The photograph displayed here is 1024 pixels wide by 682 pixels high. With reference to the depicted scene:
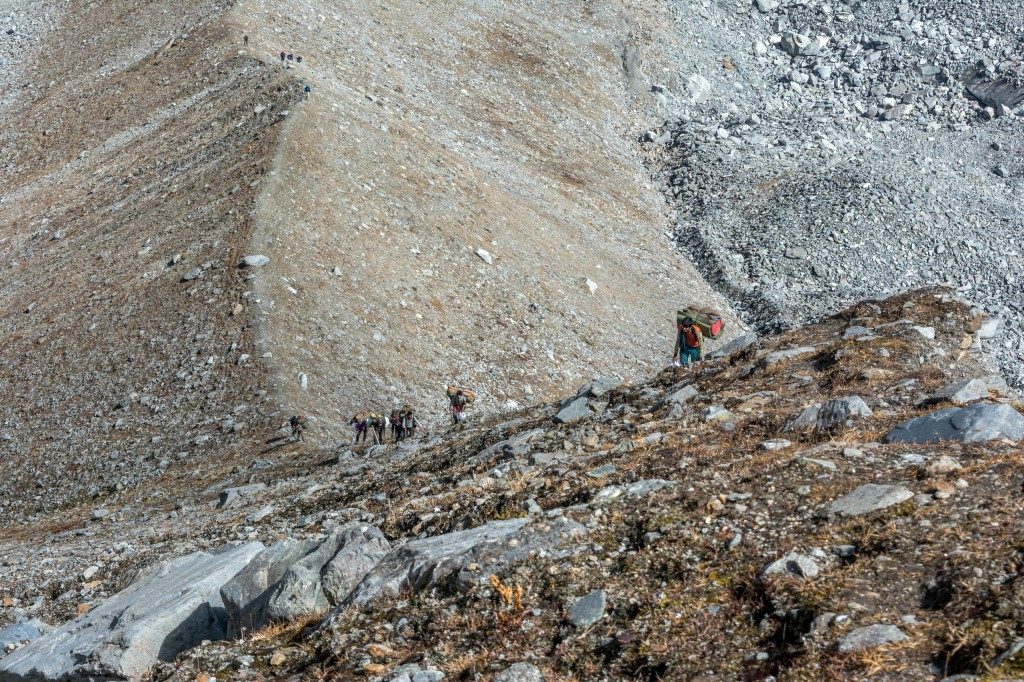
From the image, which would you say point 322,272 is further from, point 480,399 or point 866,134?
point 866,134

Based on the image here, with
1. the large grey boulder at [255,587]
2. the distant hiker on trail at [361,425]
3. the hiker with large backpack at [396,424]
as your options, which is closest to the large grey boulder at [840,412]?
the large grey boulder at [255,587]

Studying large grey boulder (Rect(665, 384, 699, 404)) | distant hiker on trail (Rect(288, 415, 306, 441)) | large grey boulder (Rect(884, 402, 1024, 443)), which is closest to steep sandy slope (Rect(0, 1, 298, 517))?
distant hiker on trail (Rect(288, 415, 306, 441))

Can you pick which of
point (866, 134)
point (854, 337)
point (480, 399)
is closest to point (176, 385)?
point (480, 399)

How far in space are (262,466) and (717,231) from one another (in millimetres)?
27079

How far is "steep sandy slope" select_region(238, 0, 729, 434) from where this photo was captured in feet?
92.5

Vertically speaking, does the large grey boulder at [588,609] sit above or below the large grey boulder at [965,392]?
above

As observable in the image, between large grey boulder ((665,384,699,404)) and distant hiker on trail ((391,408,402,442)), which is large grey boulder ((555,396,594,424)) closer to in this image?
large grey boulder ((665,384,699,404))

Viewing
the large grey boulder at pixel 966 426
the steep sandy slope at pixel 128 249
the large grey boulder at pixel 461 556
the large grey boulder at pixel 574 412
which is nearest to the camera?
the large grey boulder at pixel 461 556

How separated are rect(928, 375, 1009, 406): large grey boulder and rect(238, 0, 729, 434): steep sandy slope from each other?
14.6m

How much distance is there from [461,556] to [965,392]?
22.7 ft

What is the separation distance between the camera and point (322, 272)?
29516mm

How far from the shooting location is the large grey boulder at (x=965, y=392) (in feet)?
41.2

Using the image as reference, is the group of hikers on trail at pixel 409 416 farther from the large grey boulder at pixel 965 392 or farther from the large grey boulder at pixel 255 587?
the large grey boulder at pixel 255 587

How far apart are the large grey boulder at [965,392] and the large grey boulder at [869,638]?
578 centimetres
